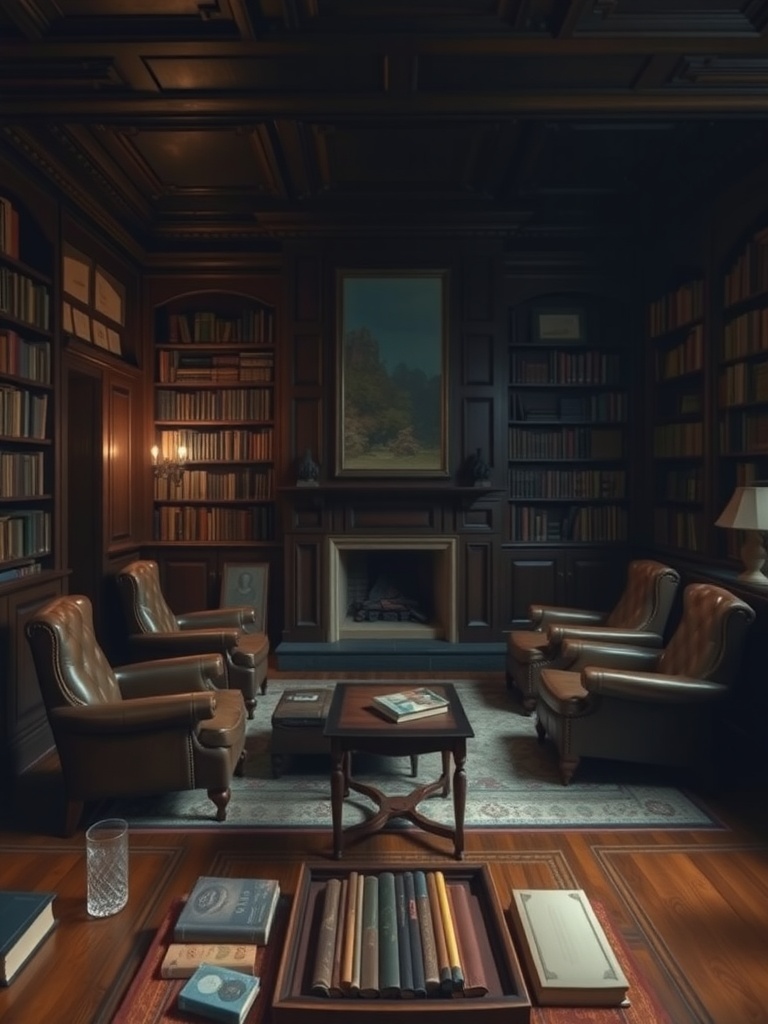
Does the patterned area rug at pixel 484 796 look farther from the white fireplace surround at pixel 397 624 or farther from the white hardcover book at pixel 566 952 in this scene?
the white fireplace surround at pixel 397 624

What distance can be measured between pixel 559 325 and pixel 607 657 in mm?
2906

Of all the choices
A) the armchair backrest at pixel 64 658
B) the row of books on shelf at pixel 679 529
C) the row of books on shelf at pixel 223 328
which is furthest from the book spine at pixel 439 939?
the row of books on shelf at pixel 223 328

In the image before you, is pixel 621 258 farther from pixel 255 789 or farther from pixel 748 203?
pixel 255 789

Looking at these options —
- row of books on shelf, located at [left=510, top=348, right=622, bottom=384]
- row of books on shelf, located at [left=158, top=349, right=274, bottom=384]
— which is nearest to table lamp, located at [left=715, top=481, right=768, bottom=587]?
row of books on shelf, located at [left=510, top=348, right=622, bottom=384]

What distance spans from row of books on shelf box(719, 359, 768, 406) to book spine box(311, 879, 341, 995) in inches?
133

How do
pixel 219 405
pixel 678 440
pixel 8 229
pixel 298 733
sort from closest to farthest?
pixel 298 733, pixel 8 229, pixel 678 440, pixel 219 405

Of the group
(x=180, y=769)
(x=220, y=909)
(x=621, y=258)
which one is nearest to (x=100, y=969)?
(x=220, y=909)

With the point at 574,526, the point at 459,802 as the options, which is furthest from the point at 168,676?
the point at 574,526

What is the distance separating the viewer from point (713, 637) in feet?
10.3

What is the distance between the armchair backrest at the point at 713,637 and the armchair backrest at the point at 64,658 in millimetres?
2718

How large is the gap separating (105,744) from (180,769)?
1.05ft

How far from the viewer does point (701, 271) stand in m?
4.37

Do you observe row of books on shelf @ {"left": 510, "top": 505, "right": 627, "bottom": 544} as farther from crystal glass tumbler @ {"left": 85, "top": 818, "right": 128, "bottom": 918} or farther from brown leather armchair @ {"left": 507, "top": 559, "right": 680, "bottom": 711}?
crystal glass tumbler @ {"left": 85, "top": 818, "right": 128, "bottom": 918}

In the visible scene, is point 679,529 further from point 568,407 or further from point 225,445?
point 225,445
